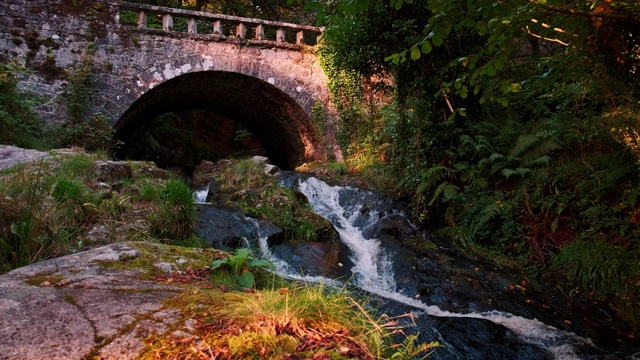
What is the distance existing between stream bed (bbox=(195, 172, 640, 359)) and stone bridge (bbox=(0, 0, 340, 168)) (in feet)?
18.6

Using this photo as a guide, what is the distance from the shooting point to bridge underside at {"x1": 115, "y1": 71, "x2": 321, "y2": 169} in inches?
448

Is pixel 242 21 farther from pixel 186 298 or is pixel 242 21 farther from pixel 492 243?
pixel 186 298

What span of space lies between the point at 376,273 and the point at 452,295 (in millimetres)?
1147

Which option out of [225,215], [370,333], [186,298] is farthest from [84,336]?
[225,215]

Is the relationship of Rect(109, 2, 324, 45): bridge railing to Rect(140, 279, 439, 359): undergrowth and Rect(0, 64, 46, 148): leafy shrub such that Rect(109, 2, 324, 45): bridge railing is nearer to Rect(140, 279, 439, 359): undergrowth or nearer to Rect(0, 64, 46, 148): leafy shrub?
Rect(0, 64, 46, 148): leafy shrub

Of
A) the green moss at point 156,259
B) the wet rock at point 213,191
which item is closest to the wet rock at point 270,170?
the wet rock at point 213,191

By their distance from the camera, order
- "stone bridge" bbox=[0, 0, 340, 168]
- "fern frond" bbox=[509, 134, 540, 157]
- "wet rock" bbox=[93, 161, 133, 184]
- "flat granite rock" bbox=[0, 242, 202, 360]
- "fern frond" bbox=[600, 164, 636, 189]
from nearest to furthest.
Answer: "flat granite rock" bbox=[0, 242, 202, 360] → "fern frond" bbox=[600, 164, 636, 189] → "wet rock" bbox=[93, 161, 133, 184] → "fern frond" bbox=[509, 134, 540, 157] → "stone bridge" bbox=[0, 0, 340, 168]

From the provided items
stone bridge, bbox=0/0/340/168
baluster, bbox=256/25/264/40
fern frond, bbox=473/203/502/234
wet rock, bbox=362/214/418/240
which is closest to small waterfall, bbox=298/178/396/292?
wet rock, bbox=362/214/418/240

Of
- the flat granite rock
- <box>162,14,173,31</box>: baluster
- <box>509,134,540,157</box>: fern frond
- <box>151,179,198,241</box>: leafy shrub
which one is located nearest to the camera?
the flat granite rock

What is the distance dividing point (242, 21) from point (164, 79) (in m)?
2.81

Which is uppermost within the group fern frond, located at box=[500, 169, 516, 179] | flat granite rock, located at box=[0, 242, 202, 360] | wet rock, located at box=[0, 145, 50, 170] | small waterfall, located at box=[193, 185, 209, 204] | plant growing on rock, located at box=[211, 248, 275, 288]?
wet rock, located at box=[0, 145, 50, 170]

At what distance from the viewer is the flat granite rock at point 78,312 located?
1.25 meters

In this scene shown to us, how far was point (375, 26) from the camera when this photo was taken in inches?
309

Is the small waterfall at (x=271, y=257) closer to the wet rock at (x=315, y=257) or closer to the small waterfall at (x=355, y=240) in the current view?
the wet rock at (x=315, y=257)
